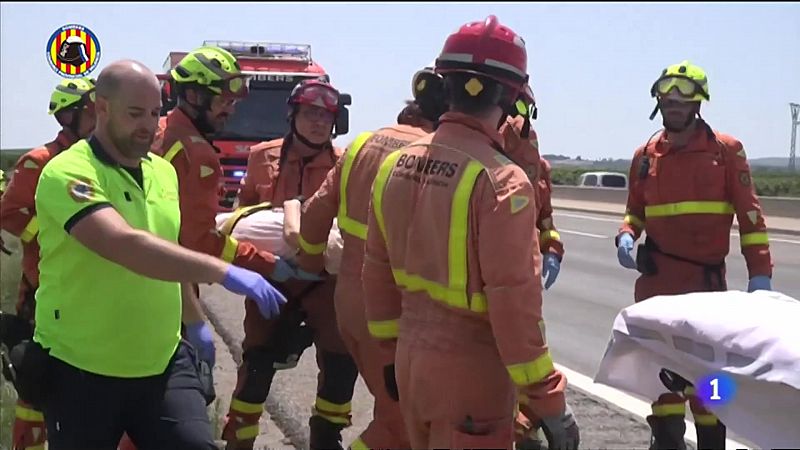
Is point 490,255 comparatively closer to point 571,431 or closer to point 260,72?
point 571,431

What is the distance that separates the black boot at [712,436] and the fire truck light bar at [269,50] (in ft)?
47.6

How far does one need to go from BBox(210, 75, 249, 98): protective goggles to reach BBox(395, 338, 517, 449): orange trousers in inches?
95.3

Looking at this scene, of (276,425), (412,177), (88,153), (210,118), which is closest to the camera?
(412,177)

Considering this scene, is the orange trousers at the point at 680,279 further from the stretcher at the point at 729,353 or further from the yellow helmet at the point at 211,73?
the yellow helmet at the point at 211,73

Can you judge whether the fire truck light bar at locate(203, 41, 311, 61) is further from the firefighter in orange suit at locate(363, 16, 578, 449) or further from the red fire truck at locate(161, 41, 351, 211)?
the firefighter in orange suit at locate(363, 16, 578, 449)

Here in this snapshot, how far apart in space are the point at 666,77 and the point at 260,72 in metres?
13.3

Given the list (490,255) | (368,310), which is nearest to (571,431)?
(490,255)

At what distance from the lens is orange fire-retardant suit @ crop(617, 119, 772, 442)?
223 inches

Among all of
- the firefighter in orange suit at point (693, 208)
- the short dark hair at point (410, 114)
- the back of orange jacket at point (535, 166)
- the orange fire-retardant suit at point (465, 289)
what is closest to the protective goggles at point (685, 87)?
the firefighter in orange suit at point (693, 208)

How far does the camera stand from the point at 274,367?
18.9 ft

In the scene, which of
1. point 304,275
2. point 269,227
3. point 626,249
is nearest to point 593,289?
point 626,249

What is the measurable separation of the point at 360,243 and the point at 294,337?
1.41 meters

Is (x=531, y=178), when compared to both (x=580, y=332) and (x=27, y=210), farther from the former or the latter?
(x=580, y=332)

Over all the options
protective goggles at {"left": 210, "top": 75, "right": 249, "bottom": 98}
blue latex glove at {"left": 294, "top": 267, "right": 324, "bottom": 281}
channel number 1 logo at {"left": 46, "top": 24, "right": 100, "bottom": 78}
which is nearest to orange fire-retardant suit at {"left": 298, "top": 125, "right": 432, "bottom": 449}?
blue latex glove at {"left": 294, "top": 267, "right": 324, "bottom": 281}
